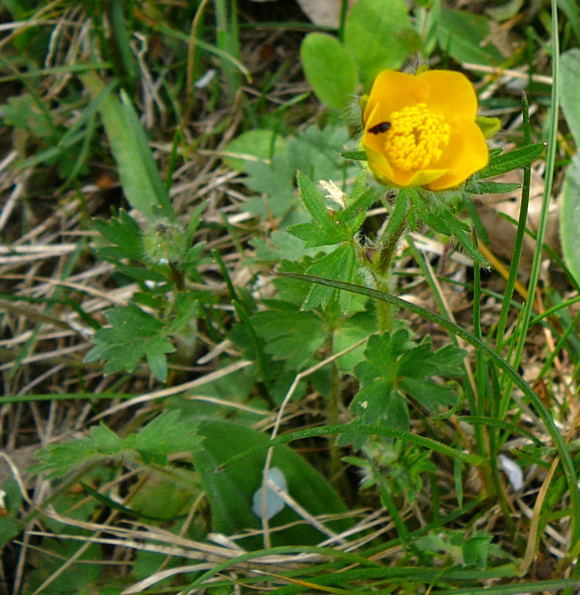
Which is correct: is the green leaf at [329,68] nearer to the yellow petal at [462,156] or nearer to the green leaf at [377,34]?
the green leaf at [377,34]

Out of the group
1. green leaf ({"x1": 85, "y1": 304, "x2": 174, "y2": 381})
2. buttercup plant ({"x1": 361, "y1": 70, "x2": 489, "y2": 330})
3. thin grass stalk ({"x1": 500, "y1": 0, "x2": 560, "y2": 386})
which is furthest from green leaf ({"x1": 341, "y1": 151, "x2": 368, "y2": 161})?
green leaf ({"x1": 85, "y1": 304, "x2": 174, "y2": 381})

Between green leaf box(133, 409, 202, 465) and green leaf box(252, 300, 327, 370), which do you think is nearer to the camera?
green leaf box(133, 409, 202, 465)

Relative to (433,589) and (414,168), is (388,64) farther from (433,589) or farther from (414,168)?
(433,589)

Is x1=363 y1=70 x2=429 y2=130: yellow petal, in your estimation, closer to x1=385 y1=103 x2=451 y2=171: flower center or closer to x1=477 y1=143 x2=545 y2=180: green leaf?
x1=385 y1=103 x2=451 y2=171: flower center

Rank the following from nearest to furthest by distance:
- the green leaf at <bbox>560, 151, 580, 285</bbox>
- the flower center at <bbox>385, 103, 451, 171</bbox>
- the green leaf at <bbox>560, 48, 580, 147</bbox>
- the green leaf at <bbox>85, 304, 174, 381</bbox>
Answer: the flower center at <bbox>385, 103, 451, 171</bbox> < the green leaf at <bbox>85, 304, 174, 381</bbox> < the green leaf at <bbox>560, 151, 580, 285</bbox> < the green leaf at <bbox>560, 48, 580, 147</bbox>

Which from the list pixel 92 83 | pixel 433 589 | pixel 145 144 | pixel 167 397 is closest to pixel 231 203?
pixel 145 144

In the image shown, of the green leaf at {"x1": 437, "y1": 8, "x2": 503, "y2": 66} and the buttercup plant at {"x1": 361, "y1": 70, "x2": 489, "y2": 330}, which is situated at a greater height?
the buttercup plant at {"x1": 361, "y1": 70, "x2": 489, "y2": 330}

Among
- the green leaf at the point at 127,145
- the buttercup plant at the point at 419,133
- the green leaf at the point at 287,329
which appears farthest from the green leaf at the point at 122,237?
the buttercup plant at the point at 419,133
